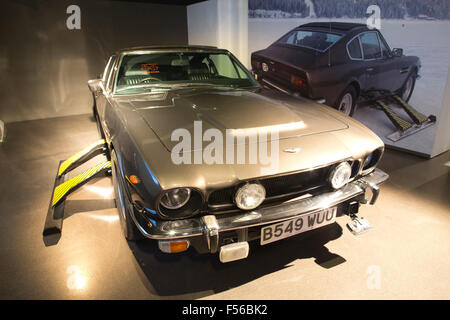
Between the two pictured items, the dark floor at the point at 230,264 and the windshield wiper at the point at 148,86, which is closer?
the dark floor at the point at 230,264

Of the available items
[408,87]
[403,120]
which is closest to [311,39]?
[408,87]

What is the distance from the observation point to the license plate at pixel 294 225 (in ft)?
4.88

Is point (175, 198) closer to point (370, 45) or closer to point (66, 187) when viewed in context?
point (66, 187)

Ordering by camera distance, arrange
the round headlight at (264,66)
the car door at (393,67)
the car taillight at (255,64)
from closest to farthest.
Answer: the car door at (393,67) → the round headlight at (264,66) → the car taillight at (255,64)

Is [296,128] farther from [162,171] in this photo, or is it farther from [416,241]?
[416,241]

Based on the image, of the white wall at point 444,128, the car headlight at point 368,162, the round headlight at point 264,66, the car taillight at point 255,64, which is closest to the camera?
the car headlight at point 368,162

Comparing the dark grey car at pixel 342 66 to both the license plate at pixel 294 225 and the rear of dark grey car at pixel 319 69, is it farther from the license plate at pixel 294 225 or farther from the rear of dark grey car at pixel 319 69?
the license plate at pixel 294 225

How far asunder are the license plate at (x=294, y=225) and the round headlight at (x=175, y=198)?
1.43 ft

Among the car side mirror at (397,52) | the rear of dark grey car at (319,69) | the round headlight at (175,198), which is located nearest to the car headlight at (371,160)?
the round headlight at (175,198)

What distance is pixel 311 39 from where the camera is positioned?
3842 millimetres

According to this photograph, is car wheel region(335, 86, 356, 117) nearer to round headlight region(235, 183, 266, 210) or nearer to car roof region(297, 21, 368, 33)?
car roof region(297, 21, 368, 33)

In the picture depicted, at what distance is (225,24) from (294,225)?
4565 mm

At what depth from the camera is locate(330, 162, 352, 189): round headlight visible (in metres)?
1.62

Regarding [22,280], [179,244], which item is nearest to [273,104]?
[179,244]
